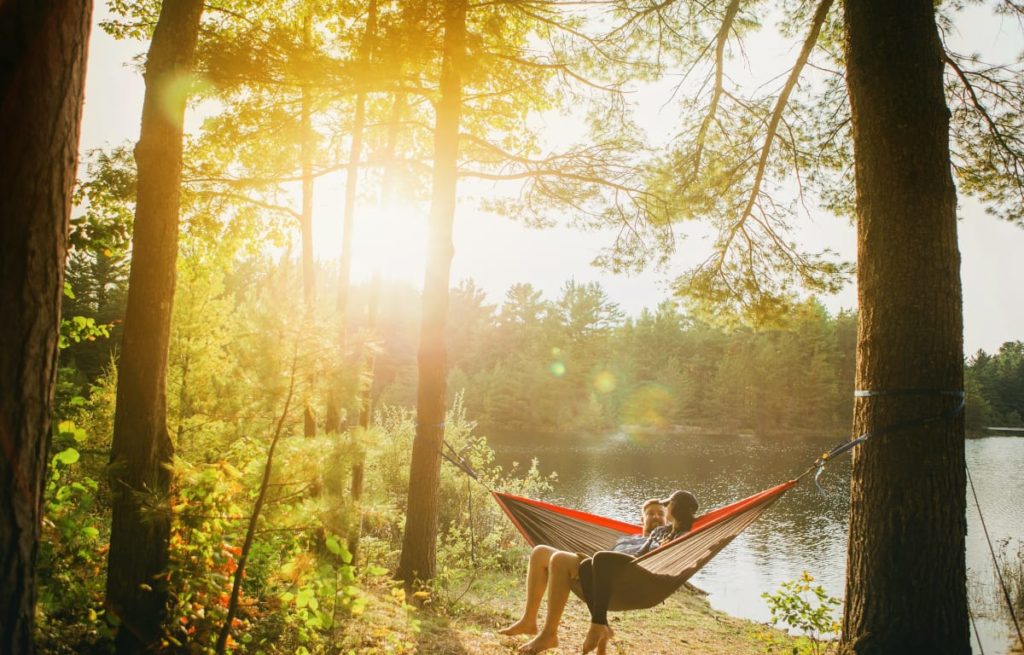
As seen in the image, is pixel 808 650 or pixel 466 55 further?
pixel 466 55

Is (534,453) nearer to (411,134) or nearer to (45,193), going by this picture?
(411,134)

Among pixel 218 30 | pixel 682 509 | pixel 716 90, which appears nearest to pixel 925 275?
pixel 682 509

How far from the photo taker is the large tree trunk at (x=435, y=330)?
3.39m

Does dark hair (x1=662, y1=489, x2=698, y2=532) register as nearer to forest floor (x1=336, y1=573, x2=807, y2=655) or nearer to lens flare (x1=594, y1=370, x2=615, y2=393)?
forest floor (x1=336, y1=573, x2=807, y2=655)

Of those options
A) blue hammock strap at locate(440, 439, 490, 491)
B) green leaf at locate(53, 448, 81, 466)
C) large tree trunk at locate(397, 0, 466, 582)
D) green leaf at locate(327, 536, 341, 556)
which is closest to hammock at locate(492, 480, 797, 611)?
blue hammock strap at locate(440, 439, 490, 491)

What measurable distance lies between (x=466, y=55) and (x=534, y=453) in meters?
16.5

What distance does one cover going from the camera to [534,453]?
61.9 feet

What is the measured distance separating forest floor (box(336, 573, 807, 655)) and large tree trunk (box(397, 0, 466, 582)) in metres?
0.32

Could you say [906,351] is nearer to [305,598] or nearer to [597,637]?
[597,637]

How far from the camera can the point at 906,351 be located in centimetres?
188

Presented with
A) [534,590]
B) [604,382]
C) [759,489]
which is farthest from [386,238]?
[604,382]

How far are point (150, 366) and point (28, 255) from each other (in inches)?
45.9

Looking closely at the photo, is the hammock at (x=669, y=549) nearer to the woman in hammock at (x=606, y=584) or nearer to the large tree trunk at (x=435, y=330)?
the woman in hammock at (x=606, y=584)

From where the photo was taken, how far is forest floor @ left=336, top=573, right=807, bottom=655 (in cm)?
250
